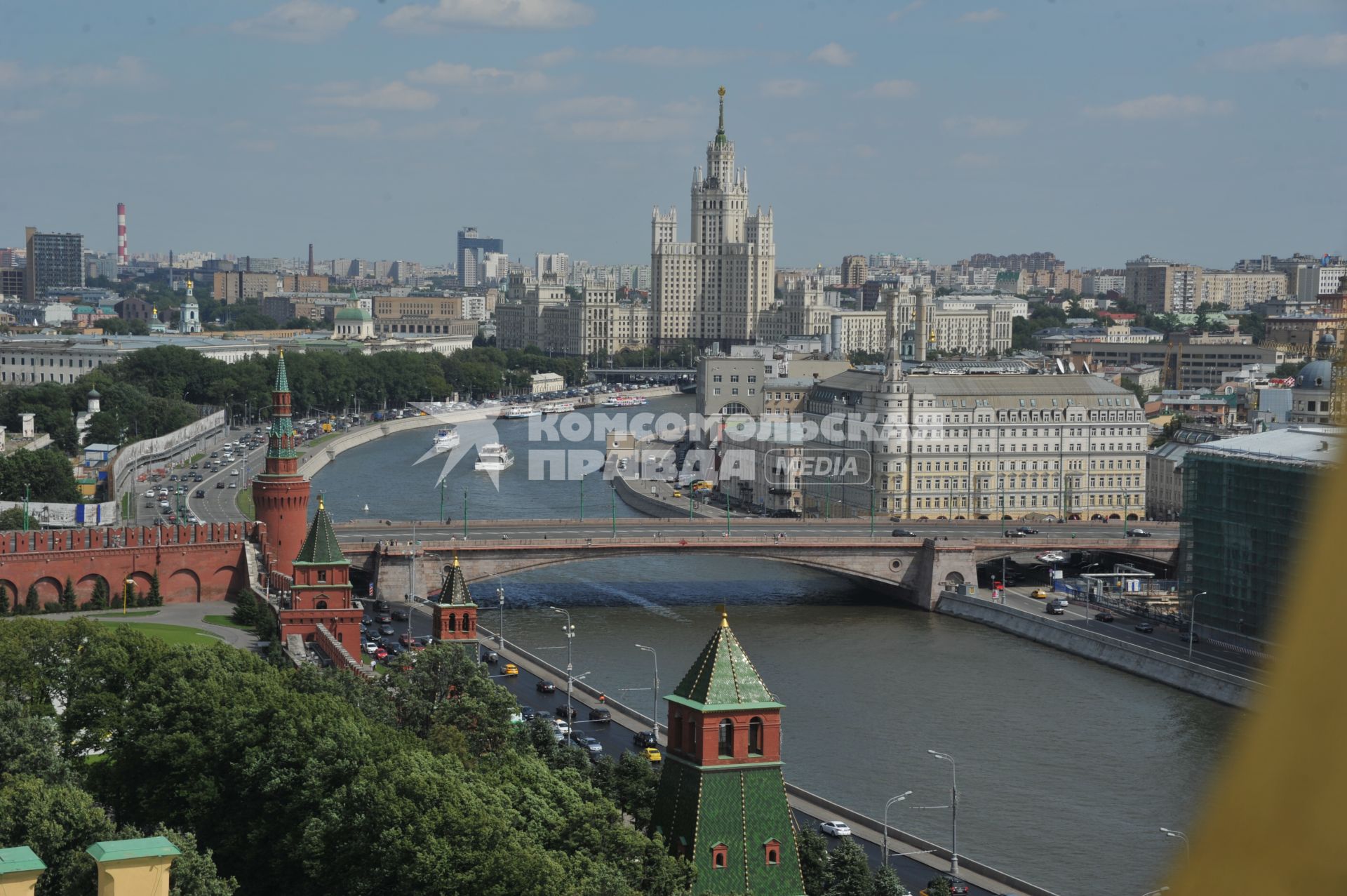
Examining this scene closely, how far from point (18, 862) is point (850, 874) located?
1028 centimetres

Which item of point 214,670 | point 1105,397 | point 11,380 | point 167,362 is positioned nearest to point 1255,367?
point 1105,397

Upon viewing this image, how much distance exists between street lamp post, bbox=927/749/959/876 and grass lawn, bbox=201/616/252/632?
1286 centimetres

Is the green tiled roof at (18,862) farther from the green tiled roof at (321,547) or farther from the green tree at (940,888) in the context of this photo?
the green tiled roof at (321,547)

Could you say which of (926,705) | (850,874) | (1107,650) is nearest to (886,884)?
(850,874)

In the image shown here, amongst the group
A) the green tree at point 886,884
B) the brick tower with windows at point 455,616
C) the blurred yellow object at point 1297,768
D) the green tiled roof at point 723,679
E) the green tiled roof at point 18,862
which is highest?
the blurred yellow object at point 1297,768

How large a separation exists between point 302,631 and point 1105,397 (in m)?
33.3

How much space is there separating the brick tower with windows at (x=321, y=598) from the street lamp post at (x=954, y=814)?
31.7 feet

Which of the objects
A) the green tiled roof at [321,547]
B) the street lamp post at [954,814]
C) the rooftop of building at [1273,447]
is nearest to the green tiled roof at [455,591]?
the green tiled roof at [321,547]

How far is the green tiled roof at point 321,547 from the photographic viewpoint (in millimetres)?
30281

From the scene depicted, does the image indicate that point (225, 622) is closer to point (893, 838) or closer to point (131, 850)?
point (893, 838)

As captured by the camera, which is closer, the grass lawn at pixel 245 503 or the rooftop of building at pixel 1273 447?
the rooftop of building at pixel 1273 447

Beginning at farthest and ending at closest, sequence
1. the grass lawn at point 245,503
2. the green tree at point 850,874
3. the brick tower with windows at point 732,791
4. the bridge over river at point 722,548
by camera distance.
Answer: the grass lawn at point 245,503, the bridge over river at point 722,548, the green tree at point 850,874, the brick tower with windows at point 732,791

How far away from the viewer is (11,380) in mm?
98500

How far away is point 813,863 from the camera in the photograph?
64.7 ft
